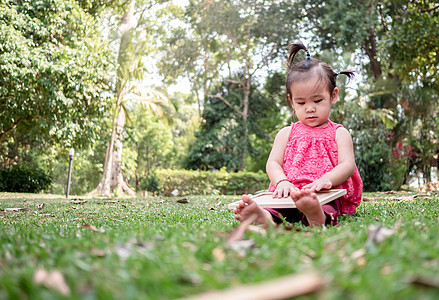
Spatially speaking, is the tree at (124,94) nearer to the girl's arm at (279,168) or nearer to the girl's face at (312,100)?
the girl's arm at (279,168)

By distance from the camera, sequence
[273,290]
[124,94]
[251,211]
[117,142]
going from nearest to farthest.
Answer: [273,290] < [251,211] < [124,94] < [117,142]

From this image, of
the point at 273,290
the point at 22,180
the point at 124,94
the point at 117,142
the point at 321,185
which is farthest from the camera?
the point at 117,142

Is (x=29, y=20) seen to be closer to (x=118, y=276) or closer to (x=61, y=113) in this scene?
(x=61, y=113)

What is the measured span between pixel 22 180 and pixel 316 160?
15.9 m

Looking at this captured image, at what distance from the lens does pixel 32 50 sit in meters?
10.9

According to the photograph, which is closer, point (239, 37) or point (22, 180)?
point (22, 180)

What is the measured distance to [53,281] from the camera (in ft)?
2.83

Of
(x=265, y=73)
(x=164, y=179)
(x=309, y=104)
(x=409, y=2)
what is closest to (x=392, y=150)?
(x=409, y=2)

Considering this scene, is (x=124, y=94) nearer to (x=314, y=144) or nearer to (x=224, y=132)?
(x=224, y=132)

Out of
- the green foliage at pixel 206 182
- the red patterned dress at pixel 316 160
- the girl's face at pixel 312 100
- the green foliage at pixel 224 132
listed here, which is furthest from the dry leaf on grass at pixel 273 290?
the green foliage at pixel 224 132

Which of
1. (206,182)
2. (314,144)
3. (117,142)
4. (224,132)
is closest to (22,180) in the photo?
(117,142)

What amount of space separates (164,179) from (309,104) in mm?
12713

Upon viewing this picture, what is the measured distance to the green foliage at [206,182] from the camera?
1533 cm

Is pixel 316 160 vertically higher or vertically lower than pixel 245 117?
lower
